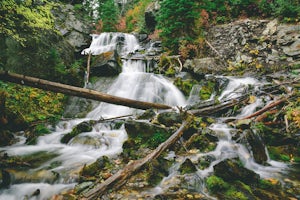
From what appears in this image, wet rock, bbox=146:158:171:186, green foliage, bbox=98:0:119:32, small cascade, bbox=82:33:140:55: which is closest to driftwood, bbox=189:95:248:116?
wet rock, bbox=146:158:171:186

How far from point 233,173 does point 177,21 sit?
41.4 feet

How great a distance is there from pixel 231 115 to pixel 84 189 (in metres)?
6.12

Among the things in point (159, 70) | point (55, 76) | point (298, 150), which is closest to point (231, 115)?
point (298, 150)

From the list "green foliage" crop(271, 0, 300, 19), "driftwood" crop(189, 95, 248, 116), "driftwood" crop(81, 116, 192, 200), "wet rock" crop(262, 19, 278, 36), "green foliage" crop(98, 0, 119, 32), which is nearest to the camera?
"driftwood" crop(81, 116, 192, 200)

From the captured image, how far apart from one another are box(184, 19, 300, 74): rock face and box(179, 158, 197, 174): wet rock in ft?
30.6

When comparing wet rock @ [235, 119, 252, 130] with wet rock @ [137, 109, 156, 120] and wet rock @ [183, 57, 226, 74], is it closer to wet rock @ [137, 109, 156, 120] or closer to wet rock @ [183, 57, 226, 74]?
wet rock @ [137, 109, 156, 120]

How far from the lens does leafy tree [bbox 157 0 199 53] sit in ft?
47.4

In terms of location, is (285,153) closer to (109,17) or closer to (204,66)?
(204,66)

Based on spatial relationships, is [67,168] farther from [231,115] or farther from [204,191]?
[231,115]

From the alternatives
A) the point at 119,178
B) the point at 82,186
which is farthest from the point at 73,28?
the point at 119,178

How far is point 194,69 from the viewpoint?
13.6m

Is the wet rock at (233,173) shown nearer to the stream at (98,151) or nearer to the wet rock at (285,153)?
the stream at (98,151)

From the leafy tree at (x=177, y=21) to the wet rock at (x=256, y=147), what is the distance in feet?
34.8

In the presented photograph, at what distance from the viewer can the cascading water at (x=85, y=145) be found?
4.47 m
